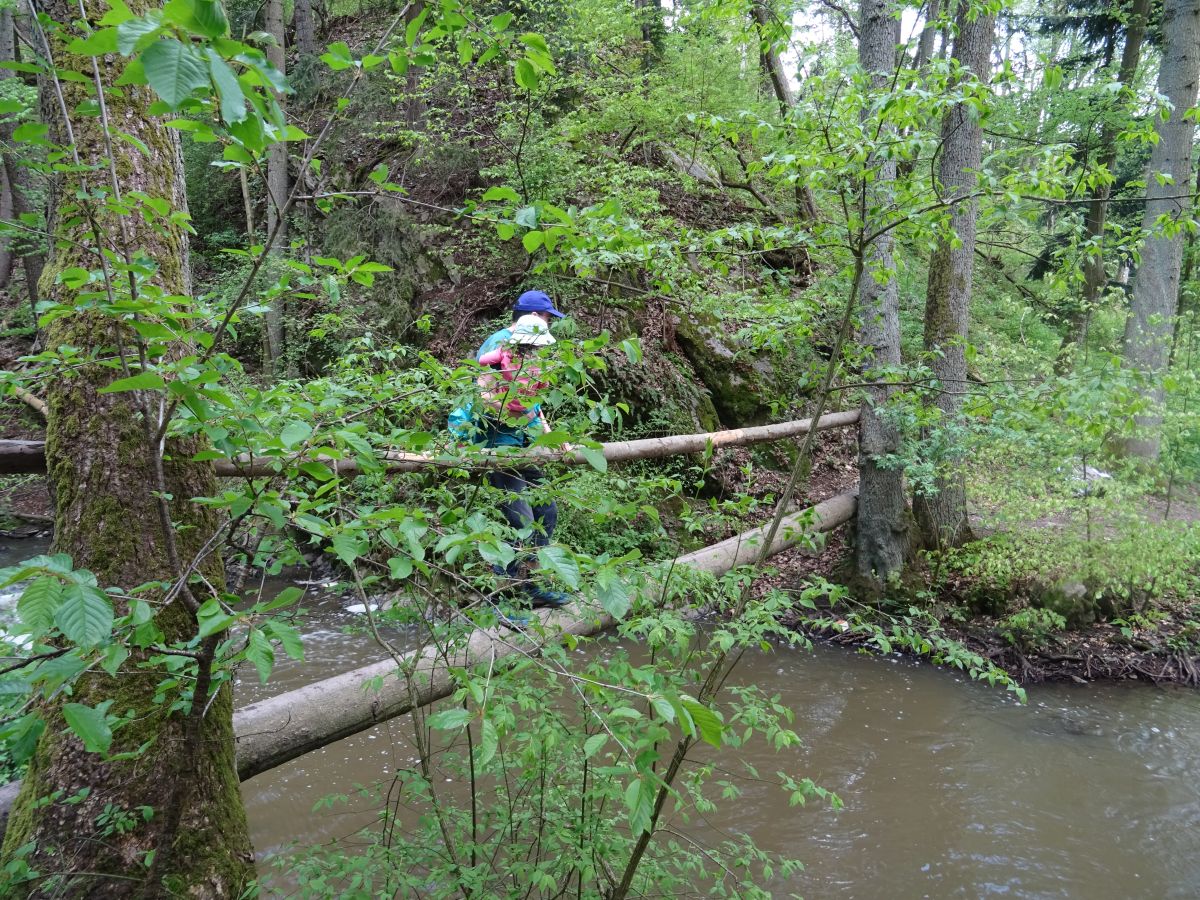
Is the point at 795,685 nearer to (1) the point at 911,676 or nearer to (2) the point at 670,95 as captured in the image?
(1) the point at 911,676

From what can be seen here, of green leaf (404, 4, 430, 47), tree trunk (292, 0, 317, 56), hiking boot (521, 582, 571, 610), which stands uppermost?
tree trunk (292, 0, 317, 56)

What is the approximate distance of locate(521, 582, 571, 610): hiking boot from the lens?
2335 millimetres

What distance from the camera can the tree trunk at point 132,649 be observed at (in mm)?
1961

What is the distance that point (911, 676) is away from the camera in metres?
6.30

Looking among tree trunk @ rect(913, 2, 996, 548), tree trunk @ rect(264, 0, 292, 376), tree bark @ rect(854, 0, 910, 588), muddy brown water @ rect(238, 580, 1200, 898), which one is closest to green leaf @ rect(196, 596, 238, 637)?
muddy brown water @ rect(238, 580, 1200, 898)

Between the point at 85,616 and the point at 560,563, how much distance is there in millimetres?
750

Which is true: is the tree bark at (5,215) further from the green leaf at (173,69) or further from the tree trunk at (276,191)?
the green leaf at (173,69)

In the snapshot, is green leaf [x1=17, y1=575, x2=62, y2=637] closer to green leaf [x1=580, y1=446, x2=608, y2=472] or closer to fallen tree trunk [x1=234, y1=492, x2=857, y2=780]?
green leaf [x1=580, y1=446, x2=608, y2=472]

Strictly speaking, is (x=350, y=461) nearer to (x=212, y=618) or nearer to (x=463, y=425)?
(x=463, y=425)

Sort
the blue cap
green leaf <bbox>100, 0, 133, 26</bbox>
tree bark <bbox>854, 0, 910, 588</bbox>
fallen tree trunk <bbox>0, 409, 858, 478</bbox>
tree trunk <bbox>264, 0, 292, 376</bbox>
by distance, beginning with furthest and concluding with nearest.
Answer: tree trunk <bbox>264, 0, 292, 376</bbox>
tree bark <bbox>854, 0, 910, 588</bbox>
the blue cap
fallen tree trunk <bbox>0, 409, 858, 478</bbox>
green leaf <bbox>100, 0, 133, 26</bbox>

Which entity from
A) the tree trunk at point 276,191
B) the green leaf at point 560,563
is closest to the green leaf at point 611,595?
the green leaf at point 560,563

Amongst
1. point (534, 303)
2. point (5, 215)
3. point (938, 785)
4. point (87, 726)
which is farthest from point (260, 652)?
point (5, 215)

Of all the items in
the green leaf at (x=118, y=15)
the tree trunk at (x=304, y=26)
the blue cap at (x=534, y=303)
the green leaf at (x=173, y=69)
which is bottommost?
the blue cap at (x=534, y=303)

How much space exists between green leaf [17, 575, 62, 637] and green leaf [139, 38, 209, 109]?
708 mm
